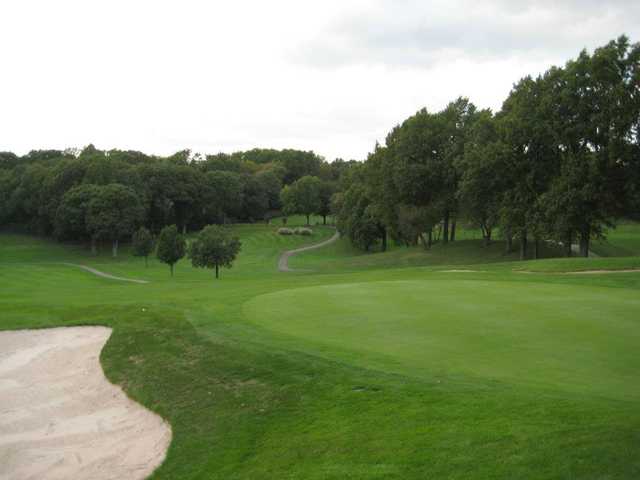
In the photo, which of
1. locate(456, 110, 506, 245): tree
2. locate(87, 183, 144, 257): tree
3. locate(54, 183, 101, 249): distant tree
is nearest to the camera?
locate(456, 110, 506, 245): tree

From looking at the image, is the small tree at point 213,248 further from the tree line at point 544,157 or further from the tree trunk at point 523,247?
the tree trunk at point 523,247

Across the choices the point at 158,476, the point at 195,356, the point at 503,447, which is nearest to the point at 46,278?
the point at 195,356

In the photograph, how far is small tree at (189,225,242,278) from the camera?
47.0m

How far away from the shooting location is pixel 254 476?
24.3 feet

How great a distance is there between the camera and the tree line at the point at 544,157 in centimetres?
3922

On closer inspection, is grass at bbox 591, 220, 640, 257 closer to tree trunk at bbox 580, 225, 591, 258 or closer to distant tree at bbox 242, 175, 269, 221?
tree trunk at bbox 580, 225, 591, 258

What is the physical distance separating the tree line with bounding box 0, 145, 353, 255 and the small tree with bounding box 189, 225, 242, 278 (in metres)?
35.1

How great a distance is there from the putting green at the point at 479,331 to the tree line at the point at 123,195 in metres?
67.3

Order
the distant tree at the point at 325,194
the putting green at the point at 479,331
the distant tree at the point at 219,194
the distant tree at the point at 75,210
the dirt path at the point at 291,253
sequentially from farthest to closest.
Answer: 1. the distant tree at the point at 325,194
2. the distant tree at the point at 219,194
3. the distant tree at the point at 75,210
4. the dirt path at the point at 291,253
5. the putting green at the point at 479,331

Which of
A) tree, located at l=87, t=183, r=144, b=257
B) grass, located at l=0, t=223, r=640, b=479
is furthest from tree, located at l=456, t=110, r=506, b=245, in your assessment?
tree, located at l=87, t=183, r=144, b=257

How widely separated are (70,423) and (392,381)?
20.5 ft

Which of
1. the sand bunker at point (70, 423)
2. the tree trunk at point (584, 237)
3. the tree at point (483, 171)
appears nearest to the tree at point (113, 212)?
the tree at point (483, 171)

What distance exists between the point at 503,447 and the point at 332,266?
2056 inches

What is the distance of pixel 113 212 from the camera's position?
7869 cm
